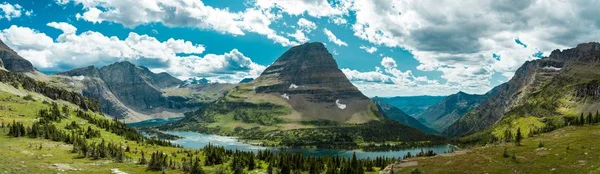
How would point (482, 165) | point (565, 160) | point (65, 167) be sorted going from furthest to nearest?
point (482, 165) < point (65, 167) < point (565, 160)

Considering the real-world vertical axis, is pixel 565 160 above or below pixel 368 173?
above

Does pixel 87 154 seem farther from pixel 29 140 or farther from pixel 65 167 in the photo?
pixel 29 140

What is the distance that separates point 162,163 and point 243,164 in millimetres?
45804

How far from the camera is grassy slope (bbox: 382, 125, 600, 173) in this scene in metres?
111

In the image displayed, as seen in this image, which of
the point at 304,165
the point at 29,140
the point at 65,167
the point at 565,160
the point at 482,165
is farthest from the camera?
the point at 304,165

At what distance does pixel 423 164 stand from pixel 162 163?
89.9 metres

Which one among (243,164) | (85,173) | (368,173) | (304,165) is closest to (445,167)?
(368,173)

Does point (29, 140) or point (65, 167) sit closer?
point (65, 167)

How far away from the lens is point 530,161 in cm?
12756

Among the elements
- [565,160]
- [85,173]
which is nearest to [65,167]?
[85,173]

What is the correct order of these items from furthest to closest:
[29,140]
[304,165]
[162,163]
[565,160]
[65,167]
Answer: [304,165] < [29,140] < [162,163] < [65,167] < [565,160]

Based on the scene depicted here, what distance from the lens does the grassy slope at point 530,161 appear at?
111 m

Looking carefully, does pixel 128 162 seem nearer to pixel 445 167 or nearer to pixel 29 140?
pixel 29 140

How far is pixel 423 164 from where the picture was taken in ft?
496
